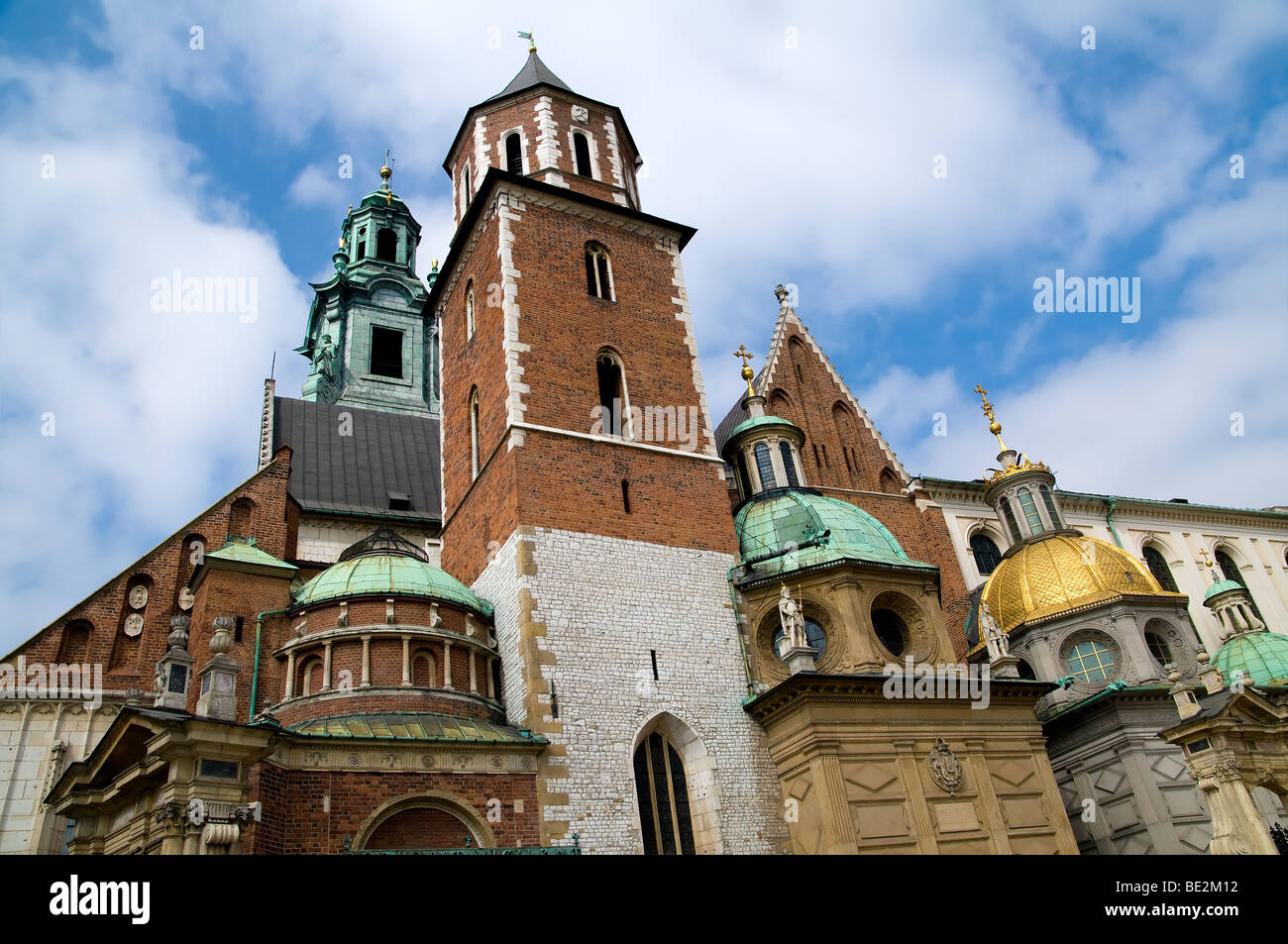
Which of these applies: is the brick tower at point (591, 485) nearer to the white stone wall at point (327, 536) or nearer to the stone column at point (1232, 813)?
the white stone wall at point (327, 536)

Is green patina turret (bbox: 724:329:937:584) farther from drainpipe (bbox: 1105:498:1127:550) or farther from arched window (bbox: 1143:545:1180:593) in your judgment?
arched window (bbox: 1143:545:1180:593)

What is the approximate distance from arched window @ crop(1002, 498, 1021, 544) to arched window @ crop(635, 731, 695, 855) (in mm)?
13289

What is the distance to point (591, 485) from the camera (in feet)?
63.0

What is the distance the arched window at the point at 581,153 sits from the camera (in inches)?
978

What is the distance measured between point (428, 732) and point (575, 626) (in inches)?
128

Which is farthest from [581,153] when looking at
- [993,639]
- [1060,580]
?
[1060,580]

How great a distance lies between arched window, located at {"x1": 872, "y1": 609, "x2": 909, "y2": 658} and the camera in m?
19.4

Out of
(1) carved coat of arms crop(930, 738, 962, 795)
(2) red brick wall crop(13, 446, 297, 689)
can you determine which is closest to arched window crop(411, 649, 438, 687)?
(2) red brick wall crop(13, 446, 297, 689)

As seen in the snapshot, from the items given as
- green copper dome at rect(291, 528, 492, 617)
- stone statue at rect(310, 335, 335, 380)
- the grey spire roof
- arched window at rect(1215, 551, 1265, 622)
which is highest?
stone statue at rect(310, 335, 335, 380)

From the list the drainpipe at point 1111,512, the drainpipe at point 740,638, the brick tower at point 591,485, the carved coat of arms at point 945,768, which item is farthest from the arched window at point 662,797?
the drainpipe at point 1111,512

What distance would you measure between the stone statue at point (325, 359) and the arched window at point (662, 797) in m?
32.8
